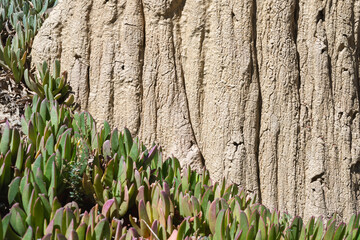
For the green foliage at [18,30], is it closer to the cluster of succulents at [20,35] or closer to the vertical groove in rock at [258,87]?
the cluster of succulents at [20,35]

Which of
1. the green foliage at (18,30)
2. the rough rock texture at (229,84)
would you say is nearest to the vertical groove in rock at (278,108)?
the rough rock texture at (229,84)

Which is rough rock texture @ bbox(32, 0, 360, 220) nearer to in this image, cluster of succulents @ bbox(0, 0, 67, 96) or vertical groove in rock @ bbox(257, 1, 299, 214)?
vertical groove in rock @ bbox(257, 1, 299, 214)

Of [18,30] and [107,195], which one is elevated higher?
[18,30]

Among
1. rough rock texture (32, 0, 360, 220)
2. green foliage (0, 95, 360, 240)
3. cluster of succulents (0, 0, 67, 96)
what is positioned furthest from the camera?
cluster of succulents (0, 0, 67, 96)

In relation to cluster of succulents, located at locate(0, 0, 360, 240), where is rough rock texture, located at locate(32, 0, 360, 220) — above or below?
above

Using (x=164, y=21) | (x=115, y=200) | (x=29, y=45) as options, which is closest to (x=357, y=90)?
(x=164, y=21)

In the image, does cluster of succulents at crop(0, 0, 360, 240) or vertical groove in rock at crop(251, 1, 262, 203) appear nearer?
cluster of succulents at crop(0, 0, 360, 240)

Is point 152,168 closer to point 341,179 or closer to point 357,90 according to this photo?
point 341,179

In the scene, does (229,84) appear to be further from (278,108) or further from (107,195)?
(107,195)

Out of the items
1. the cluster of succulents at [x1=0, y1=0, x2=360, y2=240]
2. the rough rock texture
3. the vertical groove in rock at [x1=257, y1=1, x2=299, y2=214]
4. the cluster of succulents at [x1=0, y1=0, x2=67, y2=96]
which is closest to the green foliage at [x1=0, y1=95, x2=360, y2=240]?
the cluster of succulents at [x1=0, y1=0, x2=360, y2=240]

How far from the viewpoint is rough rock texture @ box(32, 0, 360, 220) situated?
4.20 meters

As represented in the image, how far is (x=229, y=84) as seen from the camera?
13.8ft

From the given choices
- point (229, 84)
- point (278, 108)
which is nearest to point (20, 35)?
point (229, 84)

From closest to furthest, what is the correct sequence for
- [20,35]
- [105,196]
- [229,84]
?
[105,196] → [229,84] → [20,35]
